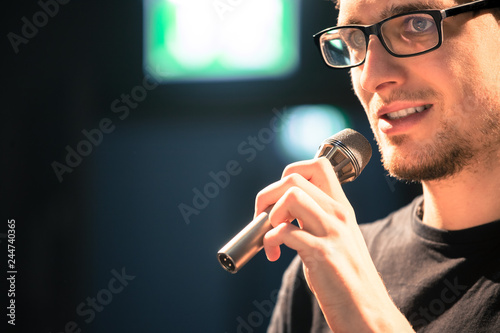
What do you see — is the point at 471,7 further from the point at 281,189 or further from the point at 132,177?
the point at 132,177

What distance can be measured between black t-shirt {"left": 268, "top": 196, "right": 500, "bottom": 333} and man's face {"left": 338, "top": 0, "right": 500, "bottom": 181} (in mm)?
179

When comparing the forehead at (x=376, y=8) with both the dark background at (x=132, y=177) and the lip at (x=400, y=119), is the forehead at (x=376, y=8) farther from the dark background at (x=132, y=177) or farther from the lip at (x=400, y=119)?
the dark background at (x=132, y=177)

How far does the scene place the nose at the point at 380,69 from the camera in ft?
3.63

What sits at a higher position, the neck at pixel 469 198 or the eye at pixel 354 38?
the eye at pixel 354 38

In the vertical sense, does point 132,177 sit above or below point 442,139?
above

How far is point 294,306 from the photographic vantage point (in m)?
1.35

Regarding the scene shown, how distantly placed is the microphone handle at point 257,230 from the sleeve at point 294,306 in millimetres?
517

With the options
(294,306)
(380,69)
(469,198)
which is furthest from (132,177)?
(469,198)

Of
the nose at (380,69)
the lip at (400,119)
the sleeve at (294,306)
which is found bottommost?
the sleeve at (294,306)

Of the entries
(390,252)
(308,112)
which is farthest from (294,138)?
(390,252)

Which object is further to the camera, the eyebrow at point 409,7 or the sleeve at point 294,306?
the sleeve at point 294,306

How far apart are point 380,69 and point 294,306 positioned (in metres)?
0.74

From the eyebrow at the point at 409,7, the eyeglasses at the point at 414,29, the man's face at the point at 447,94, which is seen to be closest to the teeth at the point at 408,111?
the man's face at the point at 447,94

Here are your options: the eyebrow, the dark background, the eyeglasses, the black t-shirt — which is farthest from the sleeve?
the dark background
